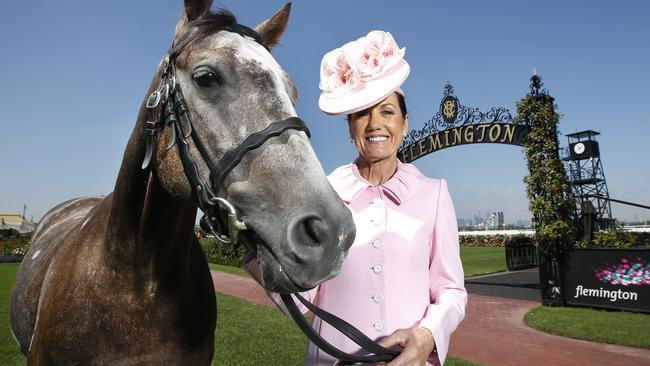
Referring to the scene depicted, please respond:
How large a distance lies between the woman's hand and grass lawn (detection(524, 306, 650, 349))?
715cm

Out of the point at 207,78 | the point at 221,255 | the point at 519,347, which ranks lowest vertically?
the point at 519,347

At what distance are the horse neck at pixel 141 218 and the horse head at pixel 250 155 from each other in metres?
0.19

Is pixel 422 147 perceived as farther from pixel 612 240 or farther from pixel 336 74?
pixel 336 74

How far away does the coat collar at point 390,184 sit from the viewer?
1.91 metres

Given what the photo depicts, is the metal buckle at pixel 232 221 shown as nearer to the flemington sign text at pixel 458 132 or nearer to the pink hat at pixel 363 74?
the pink hat at pixel 363 74

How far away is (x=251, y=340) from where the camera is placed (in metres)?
7.02

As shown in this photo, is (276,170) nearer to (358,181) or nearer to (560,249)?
(358,181)

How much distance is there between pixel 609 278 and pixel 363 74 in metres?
9.83

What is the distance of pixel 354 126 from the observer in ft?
6.53

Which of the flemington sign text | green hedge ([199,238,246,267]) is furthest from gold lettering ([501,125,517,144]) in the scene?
green hedge ([199,238,246,267])

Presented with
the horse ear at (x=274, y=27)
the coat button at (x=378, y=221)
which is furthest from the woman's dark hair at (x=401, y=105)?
the horse ear at (x=274, y=27)

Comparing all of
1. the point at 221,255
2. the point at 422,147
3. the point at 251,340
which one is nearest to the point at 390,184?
the point at 251,340

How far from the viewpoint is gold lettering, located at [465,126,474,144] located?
38.6ft

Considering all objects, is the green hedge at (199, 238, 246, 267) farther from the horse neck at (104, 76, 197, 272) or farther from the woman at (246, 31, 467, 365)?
the woman at (246, 31, 467, 365)
